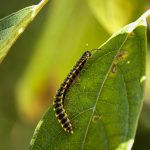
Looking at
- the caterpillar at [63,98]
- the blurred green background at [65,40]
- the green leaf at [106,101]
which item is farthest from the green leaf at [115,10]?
the green leaf at [106,101]

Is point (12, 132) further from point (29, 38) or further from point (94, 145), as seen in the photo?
point (94, 145)

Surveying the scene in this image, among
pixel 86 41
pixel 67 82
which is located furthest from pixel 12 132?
pixel 67 82

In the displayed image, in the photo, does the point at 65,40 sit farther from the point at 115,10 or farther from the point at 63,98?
the point at 63,98

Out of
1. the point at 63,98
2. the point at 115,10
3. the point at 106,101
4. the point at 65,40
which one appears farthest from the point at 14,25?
the point at 65,40

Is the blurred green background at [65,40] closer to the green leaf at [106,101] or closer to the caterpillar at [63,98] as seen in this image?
the caterpillar at [63,98]

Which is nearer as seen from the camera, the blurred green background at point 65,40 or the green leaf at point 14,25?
the green leaf at point 14,25
